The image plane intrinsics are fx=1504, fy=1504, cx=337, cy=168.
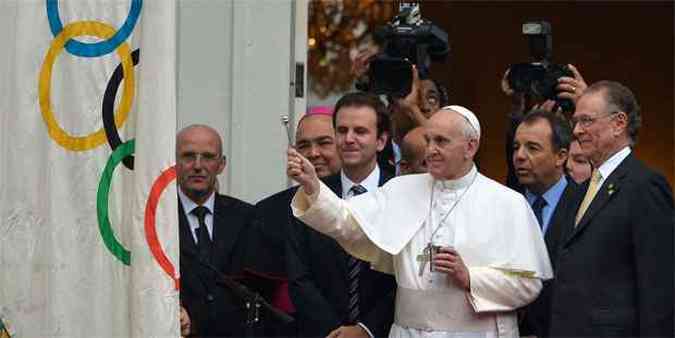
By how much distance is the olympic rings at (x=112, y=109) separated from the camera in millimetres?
4883

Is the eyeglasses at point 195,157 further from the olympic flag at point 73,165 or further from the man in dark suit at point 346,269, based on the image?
the olympic flag at point 73,165

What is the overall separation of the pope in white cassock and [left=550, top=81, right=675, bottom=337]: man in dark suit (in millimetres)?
229

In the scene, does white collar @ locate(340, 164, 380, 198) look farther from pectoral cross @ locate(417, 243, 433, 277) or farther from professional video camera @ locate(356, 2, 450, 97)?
pectoral cross @ locate(417, 243, 433, 277)

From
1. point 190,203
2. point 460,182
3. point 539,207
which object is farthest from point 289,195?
point 539,207

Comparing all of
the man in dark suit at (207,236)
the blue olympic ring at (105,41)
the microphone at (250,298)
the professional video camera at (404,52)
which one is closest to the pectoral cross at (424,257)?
the microphone at (250,298)

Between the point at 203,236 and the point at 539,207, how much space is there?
1.46m

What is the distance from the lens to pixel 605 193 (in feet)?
17.9

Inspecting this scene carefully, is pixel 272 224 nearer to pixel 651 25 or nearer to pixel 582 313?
pixel 582 313

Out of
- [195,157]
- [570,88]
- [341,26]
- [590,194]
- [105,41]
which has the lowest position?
[590,194]

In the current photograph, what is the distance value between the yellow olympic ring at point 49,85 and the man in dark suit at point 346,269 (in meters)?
1.54

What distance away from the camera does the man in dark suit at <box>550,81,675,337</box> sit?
17.3ft

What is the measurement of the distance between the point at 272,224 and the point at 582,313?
1656 millimetres

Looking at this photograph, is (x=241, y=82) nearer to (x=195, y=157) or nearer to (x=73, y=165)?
(x=195, y=157)

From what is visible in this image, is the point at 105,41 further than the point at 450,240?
No
